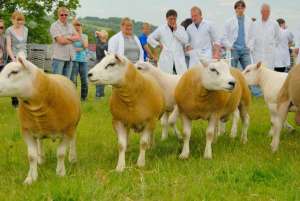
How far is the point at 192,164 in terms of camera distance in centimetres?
702

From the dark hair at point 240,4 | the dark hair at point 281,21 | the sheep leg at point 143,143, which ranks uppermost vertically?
the dark hair at point 240,4

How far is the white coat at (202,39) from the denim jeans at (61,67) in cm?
342

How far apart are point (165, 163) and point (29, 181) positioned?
183cm

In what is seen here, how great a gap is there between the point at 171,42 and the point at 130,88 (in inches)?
176

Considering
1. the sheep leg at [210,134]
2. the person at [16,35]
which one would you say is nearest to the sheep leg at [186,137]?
the sheep leg at [210,134]

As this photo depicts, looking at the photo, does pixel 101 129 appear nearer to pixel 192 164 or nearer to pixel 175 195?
pixel 192 164

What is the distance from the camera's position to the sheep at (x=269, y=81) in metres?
9.96

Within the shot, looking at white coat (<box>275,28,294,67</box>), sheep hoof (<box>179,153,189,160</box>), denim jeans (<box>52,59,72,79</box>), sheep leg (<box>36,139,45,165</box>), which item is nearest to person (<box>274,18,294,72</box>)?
white coat (<box>275,28,294,67</box>)

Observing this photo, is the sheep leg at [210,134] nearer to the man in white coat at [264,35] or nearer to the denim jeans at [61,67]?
the denim jeans at [61,67]

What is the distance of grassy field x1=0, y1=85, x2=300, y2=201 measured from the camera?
5367 millimetres

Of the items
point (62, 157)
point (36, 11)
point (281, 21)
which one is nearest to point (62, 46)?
point (62, 157)

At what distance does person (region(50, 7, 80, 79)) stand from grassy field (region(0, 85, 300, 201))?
3658 mm

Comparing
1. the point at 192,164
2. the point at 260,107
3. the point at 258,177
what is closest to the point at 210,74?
the point at 192,164

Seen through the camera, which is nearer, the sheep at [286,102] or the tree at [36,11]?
the sheep at [286,102]
